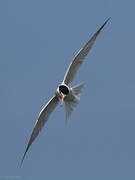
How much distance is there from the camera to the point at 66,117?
32219 mm

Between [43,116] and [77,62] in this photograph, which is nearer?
Result: [77,62]

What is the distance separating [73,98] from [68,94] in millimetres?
399

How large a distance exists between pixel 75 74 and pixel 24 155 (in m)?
6.13

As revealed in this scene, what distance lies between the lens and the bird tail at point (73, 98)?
1281 inches

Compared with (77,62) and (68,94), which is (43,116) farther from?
(77,62)

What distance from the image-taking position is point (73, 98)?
107ft

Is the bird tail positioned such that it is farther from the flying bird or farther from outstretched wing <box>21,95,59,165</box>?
outstretched wing <box>21,95,59,165</box>

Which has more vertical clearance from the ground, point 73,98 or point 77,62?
point 77,62

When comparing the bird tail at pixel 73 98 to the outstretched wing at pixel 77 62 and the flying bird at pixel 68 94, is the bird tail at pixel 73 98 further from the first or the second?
the outstretched wing at pixel 77 62

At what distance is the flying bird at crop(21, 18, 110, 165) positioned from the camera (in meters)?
32.7

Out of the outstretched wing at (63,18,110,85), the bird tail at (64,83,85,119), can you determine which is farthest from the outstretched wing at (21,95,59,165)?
the bird tail at (64,83,85,119)

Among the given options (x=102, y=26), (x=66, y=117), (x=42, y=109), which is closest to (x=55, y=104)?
(x=42, y=109)

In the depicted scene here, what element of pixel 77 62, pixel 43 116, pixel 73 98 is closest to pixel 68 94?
pixel 73 98

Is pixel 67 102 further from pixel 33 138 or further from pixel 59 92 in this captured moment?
pixel 33 138
